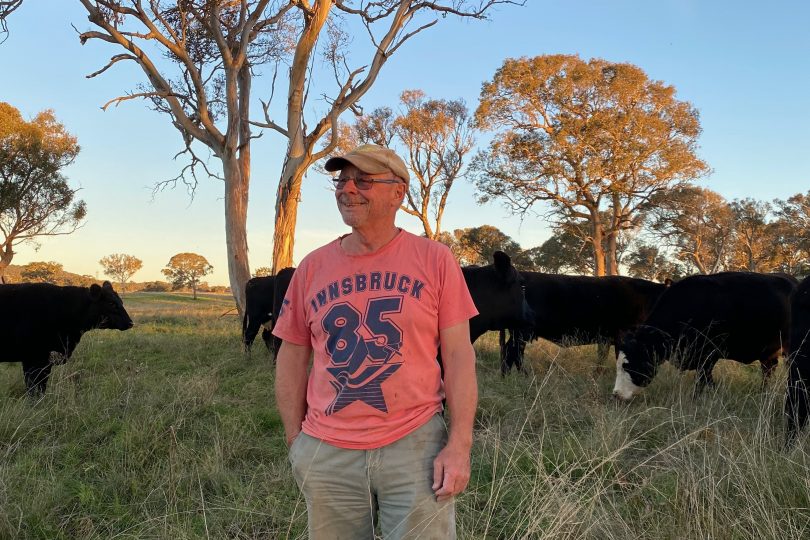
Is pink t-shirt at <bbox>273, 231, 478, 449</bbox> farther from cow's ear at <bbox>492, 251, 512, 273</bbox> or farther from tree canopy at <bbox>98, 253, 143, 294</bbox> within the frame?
tree canopy at <bbox>98, 253, 143, 294</bbox>

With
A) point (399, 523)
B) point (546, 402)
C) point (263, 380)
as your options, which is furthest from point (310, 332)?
point (263, 380)

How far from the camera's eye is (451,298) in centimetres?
211

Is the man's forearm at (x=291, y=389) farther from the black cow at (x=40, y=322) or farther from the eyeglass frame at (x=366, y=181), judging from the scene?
the black cow at (x=40, y=322)

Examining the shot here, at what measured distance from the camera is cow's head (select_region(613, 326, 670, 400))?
6473 millimetres

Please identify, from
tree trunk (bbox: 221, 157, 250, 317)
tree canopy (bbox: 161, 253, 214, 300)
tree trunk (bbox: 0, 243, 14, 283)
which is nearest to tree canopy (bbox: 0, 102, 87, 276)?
tree trunk (bbox: 0, 243, 14, 283)

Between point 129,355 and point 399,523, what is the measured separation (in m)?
9.36

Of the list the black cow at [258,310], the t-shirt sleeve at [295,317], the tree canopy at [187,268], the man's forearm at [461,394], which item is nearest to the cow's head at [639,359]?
the man's forearm at [461,394]

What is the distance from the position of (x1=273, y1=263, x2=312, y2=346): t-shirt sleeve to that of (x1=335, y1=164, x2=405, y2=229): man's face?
34cm

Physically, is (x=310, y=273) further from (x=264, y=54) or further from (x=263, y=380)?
(x=264, y=54)

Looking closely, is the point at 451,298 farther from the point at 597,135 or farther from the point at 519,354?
the point at 597,135

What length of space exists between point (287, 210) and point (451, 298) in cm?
1378

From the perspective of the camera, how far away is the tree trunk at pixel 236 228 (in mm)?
15070

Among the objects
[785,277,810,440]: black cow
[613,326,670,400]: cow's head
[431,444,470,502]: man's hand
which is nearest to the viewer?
[431,444,470,502]: man's hand

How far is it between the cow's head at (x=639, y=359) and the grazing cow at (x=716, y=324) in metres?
0.01
